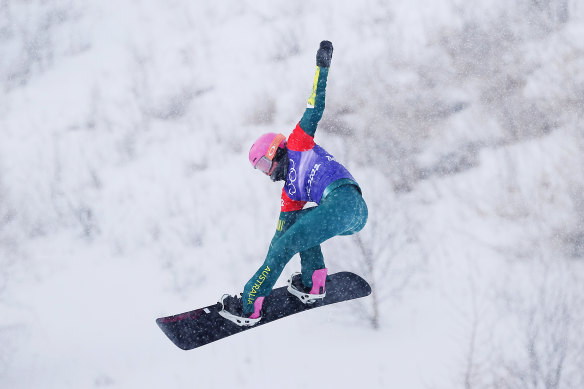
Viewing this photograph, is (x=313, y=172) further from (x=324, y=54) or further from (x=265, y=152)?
(x=324, y=54)

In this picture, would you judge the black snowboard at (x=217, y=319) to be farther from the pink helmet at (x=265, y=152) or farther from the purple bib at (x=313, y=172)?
the pink helmet at (x=265, y=152)

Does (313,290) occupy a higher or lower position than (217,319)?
higher

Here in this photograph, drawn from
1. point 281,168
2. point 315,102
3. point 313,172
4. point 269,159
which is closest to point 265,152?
point 269,159

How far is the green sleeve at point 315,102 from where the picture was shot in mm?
4152

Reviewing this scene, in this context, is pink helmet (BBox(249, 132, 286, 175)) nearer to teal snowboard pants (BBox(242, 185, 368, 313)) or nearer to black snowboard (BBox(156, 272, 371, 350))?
teal snowboard pants (BBox(242, 185, 368, 313))

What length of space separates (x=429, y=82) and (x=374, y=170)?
5.04 metres

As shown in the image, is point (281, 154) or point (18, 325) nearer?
point (281, 154)

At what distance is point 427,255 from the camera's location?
47.5ft

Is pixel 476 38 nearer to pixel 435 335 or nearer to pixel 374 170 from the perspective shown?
pixel 374 170

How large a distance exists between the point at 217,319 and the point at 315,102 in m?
2.24

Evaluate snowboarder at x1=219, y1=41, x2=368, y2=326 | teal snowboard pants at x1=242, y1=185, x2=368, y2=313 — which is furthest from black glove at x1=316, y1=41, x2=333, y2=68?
teal snowboard pants at x1=242, y1=185, x2=368, y2=313

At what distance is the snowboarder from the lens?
13.4 feet

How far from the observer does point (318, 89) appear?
418 cm

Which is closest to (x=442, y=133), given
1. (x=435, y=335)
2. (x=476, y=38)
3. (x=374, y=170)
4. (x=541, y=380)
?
(x=374, y=170)
